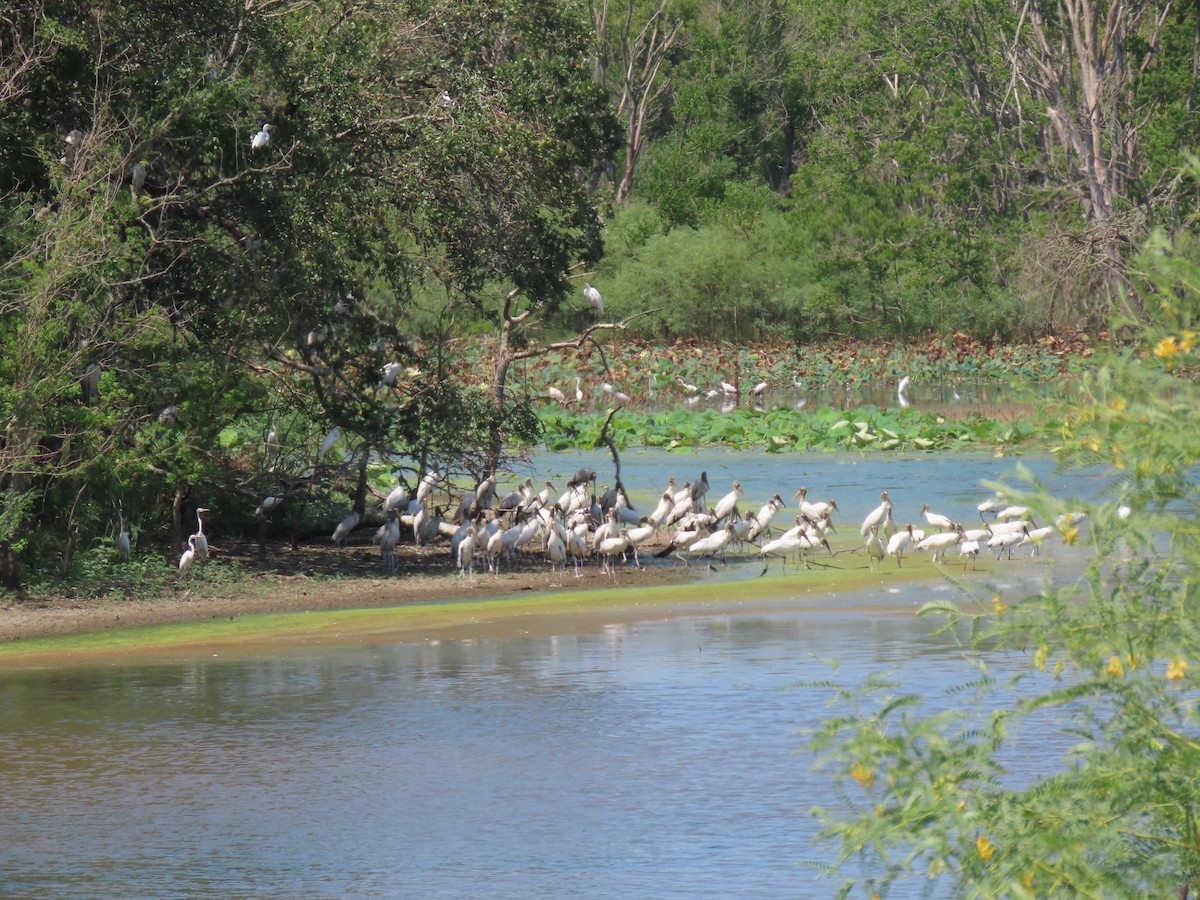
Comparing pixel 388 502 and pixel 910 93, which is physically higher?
pixel 910 93

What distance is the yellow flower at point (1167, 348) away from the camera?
407cm

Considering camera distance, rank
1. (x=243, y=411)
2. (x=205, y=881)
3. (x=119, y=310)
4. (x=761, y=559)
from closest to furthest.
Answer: (x=205, y=881) < (x=119, y=310) < (x=243, y=411) < (x=761, y=559)

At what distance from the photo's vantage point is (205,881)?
7164mm

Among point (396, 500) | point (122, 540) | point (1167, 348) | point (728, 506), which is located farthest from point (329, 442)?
point (1167, 348)

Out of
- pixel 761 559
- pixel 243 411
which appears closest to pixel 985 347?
pixel 761 559

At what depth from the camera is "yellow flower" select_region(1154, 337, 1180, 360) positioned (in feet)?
13.3

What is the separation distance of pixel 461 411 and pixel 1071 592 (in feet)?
39.9

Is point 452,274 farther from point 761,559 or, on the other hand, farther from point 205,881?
point 205,881

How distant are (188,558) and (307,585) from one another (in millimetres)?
996

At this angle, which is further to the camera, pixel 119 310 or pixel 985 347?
pixel 985 347

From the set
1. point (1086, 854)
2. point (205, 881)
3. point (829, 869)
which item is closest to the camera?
point (1086, 854)

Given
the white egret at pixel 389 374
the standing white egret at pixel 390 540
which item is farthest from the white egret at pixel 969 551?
the white egret at pixel 389 374

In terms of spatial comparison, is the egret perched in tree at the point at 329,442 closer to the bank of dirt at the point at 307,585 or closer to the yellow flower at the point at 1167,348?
the bank of dirt at the point at 307,585

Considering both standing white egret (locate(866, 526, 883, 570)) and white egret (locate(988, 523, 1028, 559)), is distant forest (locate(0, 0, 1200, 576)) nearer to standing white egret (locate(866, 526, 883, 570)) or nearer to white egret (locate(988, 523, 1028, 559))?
white egret (locate(988, 523, 1028, 559))
